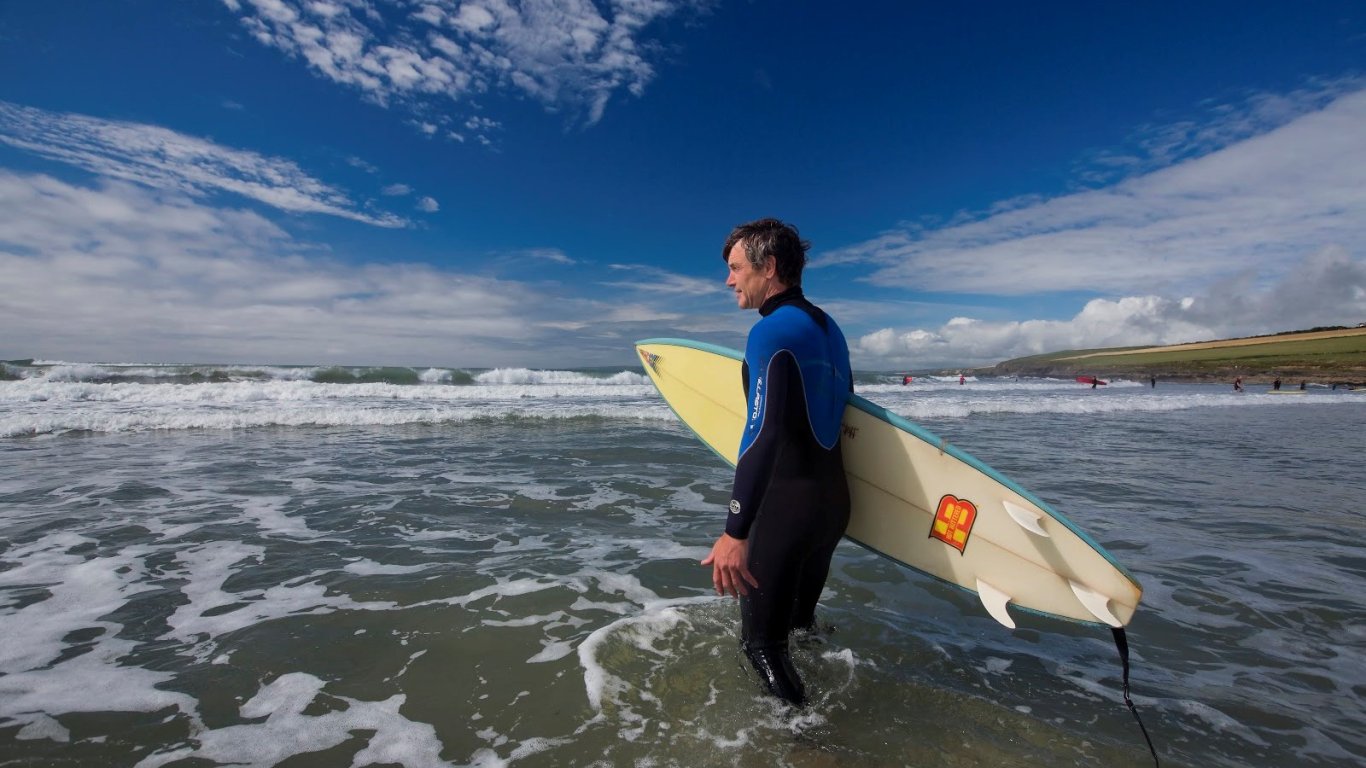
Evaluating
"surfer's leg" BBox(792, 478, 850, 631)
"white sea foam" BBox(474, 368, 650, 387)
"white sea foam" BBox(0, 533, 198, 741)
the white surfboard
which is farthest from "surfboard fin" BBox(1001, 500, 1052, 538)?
"white sea foam" BBox(474, 368, 650, 387)

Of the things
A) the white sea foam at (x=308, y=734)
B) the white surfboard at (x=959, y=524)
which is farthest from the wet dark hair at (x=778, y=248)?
the white sea foam at (x=308, y=734)

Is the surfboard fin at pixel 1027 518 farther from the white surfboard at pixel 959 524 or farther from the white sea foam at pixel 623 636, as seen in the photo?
the white sea foam at pixel 623 636

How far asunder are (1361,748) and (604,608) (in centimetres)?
376

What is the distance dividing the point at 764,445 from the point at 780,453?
17cm

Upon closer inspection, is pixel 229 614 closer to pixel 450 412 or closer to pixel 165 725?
pixel 165 725

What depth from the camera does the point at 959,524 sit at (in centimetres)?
301

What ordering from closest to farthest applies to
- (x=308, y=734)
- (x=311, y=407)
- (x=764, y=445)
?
(x=764, y=445) < (x=308, y=734) < (x=311, y=407)

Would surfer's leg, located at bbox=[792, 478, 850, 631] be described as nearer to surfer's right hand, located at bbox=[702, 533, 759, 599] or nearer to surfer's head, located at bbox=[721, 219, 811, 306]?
surfer's right hand, located at bbox=[702, 533, 759, 599]

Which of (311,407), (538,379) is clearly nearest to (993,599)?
(311,407)

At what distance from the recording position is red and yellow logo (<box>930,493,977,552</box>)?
2994 millimetres

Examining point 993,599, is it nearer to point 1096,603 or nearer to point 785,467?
point 1096,603

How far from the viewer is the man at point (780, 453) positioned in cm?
226

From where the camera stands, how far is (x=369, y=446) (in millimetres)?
10805

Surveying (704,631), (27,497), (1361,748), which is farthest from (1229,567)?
(27,497)
